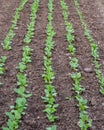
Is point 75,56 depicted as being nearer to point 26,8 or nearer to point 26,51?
point 26,51

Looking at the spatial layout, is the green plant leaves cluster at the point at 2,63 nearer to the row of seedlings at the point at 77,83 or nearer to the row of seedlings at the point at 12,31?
the row of seedlings at the point at 12,31

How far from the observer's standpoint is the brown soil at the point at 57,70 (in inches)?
192

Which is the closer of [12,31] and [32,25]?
[12,31]

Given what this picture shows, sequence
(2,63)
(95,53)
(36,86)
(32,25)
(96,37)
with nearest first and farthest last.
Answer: (36,86)
(2,63)
(95,53)
(96,37)
(32,25)

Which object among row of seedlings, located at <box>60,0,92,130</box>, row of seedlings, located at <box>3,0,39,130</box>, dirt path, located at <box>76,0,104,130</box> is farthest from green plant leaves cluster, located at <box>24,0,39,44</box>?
dirt path, located at <box>76,0,104,130</box>

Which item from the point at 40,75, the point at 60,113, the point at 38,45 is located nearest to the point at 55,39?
the point at 38,45

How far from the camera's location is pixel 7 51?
23.0ft

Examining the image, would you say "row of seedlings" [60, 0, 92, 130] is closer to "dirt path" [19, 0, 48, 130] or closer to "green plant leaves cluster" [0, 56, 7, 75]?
"dirt path" [19, 0, 48, 130]

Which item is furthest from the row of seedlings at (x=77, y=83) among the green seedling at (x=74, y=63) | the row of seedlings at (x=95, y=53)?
the row of seedlings at (x=95, y=53)

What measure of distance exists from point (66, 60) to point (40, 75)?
88 centimetres

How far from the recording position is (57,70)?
6.32 m

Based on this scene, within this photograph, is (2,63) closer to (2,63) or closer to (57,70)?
(2,63)

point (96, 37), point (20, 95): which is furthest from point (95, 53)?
point (20, 95)

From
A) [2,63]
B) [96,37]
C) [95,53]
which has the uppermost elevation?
[2,63]
